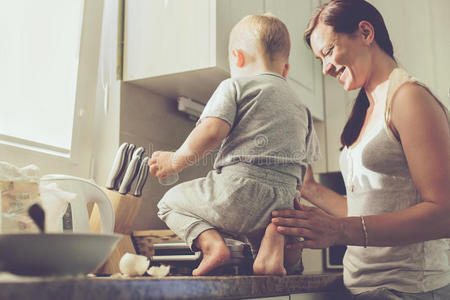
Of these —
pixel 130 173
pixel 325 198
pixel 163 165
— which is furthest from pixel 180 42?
pixel 325 198

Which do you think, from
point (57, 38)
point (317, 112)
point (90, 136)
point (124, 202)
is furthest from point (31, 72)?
point (317, 112)

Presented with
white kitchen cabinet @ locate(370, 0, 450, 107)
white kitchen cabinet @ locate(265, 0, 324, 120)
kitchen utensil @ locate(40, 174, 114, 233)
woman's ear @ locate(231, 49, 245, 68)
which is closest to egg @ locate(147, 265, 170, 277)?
kitchen utensil @ locate(40, 174, 114, 233)

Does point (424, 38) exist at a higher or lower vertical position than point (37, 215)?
higher

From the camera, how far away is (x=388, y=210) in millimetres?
1074

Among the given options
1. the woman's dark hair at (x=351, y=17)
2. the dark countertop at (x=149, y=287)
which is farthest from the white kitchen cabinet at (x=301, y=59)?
the dark countertop at (x=149, y=287)

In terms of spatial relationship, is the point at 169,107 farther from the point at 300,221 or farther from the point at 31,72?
the point at 300,221

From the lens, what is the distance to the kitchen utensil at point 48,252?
44cm

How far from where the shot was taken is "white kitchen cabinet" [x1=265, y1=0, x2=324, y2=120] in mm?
1876

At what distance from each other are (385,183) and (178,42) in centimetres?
74

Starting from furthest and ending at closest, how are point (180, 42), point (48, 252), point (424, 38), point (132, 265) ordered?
point (424, 38) < point (180, 42) < point (132, 265) < point (48, 252)

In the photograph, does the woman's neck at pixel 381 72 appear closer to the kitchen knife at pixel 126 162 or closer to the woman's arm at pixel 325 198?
the woman's arm at pixel 325 198

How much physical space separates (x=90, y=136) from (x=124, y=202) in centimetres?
28

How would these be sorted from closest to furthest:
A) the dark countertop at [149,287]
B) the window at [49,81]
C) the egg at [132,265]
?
the dark countertop at [149,287], the egg at [132,265], the window at [49,81]

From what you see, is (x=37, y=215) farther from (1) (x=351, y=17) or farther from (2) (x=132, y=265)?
(1) (x=351, y=17)
